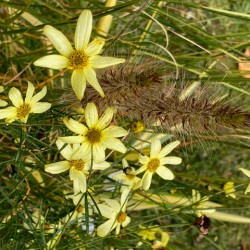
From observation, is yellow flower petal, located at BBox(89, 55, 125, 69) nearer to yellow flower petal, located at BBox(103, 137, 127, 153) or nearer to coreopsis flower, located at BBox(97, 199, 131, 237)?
yellow flower petal, located at BBox(103, 137, 127, 153)

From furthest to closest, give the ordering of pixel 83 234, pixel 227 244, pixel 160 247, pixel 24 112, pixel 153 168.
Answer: pixel 227 244 → pixel 160 247 → pixel 83 234 → pixel 153 168 → pixel 24 112

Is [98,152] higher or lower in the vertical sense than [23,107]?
lower

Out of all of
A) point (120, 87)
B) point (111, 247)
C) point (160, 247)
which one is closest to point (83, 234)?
point (111, 247)

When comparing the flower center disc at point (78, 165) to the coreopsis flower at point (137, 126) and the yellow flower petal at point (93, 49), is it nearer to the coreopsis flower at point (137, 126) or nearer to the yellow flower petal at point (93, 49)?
the coreopsis flower at point (137, 126)

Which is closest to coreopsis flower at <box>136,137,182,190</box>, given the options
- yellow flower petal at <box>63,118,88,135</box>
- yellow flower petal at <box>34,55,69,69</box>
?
yellow flower petal at <box>63,118,88,135</box>

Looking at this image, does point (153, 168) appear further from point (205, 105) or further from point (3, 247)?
point (3, 247)

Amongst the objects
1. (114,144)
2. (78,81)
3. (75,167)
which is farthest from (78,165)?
(78,81)

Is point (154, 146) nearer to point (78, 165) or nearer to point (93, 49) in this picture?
point (78, 165)
